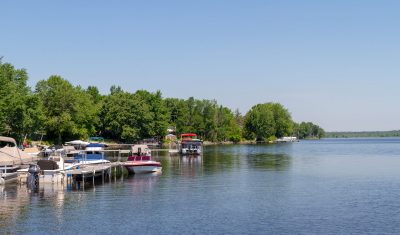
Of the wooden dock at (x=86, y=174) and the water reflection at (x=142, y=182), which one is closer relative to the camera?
the water reflection at (x=142, y=182)

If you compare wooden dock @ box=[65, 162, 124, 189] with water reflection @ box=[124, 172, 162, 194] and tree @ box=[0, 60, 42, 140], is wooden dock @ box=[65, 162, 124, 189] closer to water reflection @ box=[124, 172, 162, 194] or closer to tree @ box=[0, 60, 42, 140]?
water reflection @ box=[124, 172, 162, 194]

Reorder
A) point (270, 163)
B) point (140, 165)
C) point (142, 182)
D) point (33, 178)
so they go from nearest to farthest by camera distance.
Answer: point (33, 178)
point (142, 182)
point (140, 165)
point (270, 163)

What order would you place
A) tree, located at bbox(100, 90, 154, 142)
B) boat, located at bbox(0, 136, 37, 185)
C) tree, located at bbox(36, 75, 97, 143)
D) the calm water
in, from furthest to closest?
tree, located at bbox(100, 90, 154, 142) → tree, located at bbox(36, 75, 97, 143) → boat, located at bbox(0, 136, 37, 185) → the calm water

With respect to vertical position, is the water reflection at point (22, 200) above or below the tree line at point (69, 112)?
below

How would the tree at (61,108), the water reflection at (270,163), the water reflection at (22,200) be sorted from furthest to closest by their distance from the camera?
the tree at (61,108) < the water reflection at (270,163) < the water reflection at (22,200)

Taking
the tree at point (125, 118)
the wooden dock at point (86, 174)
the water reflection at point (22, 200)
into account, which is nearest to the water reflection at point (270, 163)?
the wooden dock at point (86, 174)

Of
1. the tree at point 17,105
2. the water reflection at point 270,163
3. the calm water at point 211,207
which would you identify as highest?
the tree at point 17,105

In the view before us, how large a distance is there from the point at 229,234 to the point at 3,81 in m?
67.8

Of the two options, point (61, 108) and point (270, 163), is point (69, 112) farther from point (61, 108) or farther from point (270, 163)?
point (270, 163)

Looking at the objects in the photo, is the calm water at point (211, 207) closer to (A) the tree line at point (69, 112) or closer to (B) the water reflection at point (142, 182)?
(B) the water reflection at point (142, 182)

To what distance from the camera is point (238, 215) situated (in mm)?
36094

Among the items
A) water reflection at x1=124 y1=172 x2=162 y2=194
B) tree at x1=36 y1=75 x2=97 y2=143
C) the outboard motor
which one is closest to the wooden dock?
water reflection at x1=124 y1=172 x2=162 y2=194

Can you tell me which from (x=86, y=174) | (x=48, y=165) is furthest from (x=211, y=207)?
(x=86, y=174)

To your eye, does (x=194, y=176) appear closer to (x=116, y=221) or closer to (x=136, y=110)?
(x=116, y=221)
